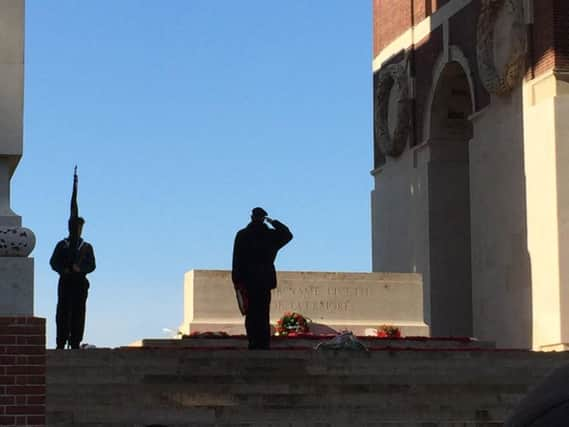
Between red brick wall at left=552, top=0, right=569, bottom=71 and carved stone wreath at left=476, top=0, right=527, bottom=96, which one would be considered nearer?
red brick wall at left=552, top=0, right=569, bottom=71

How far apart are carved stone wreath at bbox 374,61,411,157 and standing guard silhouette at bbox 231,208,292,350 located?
19.1 metres

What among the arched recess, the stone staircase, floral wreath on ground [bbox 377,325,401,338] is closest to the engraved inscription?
floral wreath on ground [bbox 377,325,401,338]

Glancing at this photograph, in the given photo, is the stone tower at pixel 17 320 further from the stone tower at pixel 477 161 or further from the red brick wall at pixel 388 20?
the red brick wall at pixel 388 20

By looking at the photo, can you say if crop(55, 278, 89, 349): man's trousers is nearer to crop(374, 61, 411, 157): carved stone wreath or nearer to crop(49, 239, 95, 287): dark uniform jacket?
crop(49, 239, 95, 287): dark uniform jacket

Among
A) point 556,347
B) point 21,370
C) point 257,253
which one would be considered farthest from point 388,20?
point 21,370

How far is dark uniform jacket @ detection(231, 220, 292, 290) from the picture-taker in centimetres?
1866

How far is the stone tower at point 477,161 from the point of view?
29.4 m

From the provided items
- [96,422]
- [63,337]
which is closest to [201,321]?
[63,337]

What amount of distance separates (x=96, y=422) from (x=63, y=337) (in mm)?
5871

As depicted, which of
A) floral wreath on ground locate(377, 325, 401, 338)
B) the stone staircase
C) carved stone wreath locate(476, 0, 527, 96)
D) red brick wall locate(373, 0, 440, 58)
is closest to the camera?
the stone staircase

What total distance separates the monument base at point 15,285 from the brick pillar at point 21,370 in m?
0.06

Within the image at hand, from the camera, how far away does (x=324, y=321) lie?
30.5 meters

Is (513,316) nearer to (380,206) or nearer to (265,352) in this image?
(380,206)

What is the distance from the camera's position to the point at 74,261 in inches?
784
